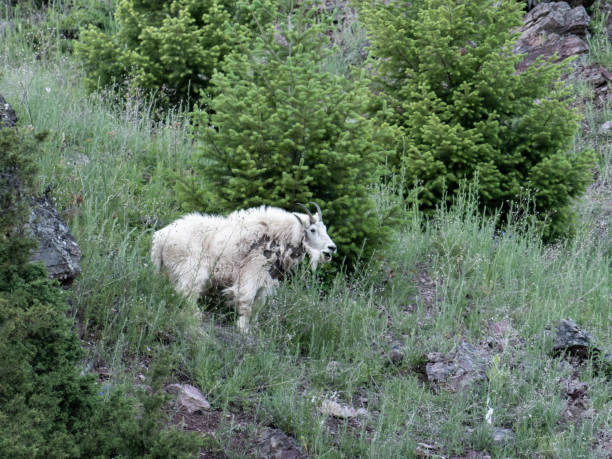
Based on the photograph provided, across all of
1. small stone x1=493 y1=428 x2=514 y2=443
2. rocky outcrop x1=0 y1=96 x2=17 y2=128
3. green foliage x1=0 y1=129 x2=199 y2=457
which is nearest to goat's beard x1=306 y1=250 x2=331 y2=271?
small stone x1=493 y1=428 x2=514 y2=443

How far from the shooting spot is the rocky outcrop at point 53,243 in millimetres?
4215

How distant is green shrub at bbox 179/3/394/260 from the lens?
6242 mm

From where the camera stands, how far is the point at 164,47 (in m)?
9.84

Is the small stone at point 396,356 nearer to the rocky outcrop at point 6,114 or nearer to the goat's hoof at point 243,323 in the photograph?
the goat's hoof at point 243,323

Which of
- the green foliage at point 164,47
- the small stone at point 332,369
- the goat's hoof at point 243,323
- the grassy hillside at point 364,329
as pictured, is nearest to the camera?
the grassy hillside at point 364,329

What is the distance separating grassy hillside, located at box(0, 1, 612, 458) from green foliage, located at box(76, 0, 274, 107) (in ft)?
6.15

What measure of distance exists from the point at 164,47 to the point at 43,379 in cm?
782

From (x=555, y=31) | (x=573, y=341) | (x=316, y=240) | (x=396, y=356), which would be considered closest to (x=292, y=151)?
(x=316, y=240)

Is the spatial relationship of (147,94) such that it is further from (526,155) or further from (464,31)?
(526,155)

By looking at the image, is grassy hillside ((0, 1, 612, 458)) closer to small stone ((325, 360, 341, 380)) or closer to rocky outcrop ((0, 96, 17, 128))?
small stone ((325, 360, 341, 380))

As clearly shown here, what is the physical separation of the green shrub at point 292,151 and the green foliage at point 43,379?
127 inches

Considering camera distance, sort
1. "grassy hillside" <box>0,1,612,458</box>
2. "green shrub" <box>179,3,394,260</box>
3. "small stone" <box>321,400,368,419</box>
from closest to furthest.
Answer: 1. "grassy hillside" <box>0,1,612,458</box>
2. "small stone" <box>321,400,368,419</box>
3. "green shrub" <box>179,3,394,260</box>

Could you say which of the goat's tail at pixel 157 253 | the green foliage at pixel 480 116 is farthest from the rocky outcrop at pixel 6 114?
the green foliage at pixel 480 116

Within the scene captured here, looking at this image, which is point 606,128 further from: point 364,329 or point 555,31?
point 364,329
